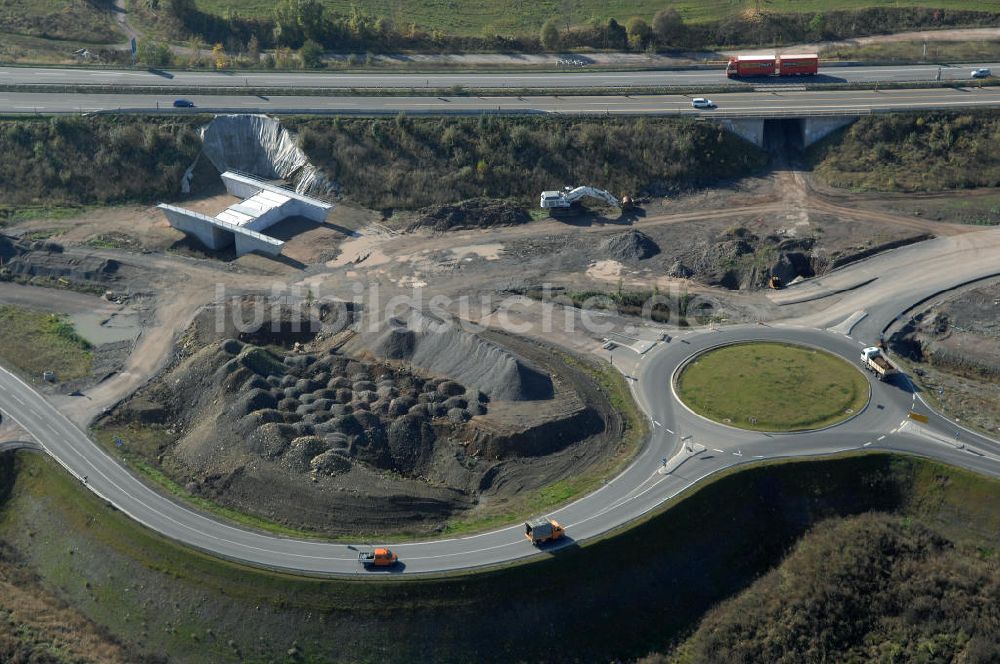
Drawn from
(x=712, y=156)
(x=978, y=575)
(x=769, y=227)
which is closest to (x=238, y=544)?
(x=978, y=575)

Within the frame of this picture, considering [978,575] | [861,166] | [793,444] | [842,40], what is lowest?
[978,575]

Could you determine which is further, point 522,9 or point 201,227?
point 522,9

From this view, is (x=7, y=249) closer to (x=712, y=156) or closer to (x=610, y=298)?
(x=610, y=298)

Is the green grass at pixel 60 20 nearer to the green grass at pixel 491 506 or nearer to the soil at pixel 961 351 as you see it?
the green grass at pixel 491 506

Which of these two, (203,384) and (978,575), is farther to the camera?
(203,384)

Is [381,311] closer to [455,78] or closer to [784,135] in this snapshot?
[455,78]

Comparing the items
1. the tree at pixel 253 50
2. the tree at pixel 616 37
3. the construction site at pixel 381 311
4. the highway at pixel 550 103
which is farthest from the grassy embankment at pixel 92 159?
the tree at pixel 616 37

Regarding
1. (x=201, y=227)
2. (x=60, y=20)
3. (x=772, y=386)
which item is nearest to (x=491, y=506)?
(x=772, y=386)
